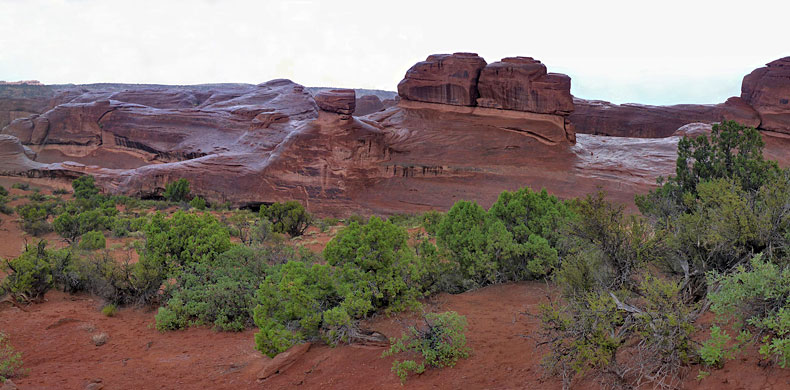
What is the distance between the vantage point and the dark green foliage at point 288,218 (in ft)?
60.6

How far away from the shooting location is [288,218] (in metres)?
18.6

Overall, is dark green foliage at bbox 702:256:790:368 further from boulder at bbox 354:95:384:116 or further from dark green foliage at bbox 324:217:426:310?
boulder at bbox 354:95:384:116

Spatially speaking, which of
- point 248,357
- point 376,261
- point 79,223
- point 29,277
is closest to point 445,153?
point 79,223

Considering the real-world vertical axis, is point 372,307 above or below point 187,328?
above

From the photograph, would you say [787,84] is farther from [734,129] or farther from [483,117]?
[734,129]

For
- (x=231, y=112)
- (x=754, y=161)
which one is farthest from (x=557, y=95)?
(x=231, y=112)

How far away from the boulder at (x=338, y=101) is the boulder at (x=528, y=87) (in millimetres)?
7095

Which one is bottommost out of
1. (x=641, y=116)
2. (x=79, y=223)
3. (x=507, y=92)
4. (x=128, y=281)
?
(x=79, y=223)

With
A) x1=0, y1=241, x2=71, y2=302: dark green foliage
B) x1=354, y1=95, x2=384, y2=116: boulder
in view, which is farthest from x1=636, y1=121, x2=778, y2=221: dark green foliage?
x1=354, y1=95, x2=384, y2=116: boulder

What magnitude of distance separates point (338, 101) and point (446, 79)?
18.7 feet

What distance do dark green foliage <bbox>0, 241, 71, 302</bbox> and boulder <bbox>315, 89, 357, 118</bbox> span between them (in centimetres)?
1506

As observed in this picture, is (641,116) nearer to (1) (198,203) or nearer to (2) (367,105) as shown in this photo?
(2) (367,105)

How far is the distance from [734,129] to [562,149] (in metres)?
10.5

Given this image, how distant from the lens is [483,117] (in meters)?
22.8
